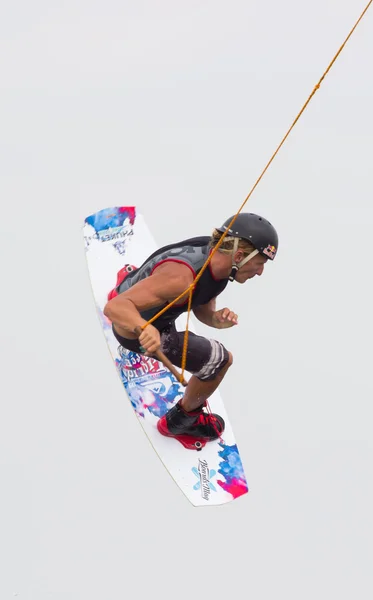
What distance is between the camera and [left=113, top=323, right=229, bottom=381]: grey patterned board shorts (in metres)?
6.43

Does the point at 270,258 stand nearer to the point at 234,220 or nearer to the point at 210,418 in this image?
the point at 234,220

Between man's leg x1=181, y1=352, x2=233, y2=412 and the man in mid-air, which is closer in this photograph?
the man in mid-air

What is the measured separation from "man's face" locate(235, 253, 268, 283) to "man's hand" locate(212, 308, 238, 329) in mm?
212

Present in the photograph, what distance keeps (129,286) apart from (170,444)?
112 centimetres

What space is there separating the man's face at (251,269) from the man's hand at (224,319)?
212 mm

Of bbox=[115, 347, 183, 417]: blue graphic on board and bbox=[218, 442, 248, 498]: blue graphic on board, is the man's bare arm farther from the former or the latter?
bbox=[218, 442, 248, 498]: blue graphic on board

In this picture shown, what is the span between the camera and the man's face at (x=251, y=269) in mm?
5961

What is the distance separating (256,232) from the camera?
5.92 meters

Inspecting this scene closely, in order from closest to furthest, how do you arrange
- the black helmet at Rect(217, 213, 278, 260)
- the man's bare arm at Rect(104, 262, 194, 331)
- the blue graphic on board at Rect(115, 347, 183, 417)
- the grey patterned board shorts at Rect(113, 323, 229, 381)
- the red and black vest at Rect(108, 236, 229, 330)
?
the man's bare arm at Rect(104, 262, 194, 331)
the black helmet at Rect(217, 213, 278, 260)
the red and black vest at Rect(108, 236, 229, 330)
the grey patterned board shorts at Rect(113, 323, 229, 381)
the blue graphic on board at Rect(115, 347, 183, 417)

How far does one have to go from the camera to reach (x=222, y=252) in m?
5.98

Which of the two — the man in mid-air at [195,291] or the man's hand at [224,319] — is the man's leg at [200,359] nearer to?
the man in mid-air at [195,291]

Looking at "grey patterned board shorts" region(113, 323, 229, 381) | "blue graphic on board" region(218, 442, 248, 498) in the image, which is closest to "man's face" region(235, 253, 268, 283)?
"grey patterned board shorts" region(113, 323, 229, 381)

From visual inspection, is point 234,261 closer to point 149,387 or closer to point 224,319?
point 224,319

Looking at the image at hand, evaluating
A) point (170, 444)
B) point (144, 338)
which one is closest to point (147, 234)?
point (170, 444)
